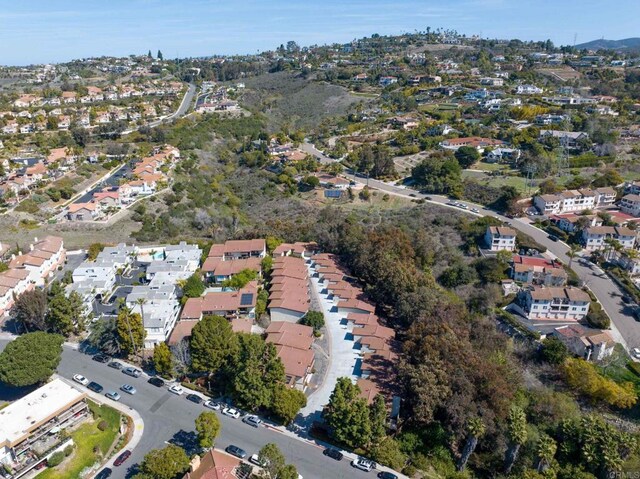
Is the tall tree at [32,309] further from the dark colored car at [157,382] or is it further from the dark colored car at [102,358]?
the dark colored car at [157,382]

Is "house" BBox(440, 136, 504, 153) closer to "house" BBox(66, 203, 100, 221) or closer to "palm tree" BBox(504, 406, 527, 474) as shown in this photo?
"house" BBox(66, 203, 100, 221)

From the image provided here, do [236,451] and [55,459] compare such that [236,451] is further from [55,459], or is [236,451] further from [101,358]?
[101,358]

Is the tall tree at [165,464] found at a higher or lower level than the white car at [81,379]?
higher

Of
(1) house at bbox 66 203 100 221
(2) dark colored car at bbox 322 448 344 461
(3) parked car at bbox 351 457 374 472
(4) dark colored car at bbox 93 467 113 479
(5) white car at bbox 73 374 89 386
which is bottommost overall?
(3) parked car at bbox 351 457 374 472

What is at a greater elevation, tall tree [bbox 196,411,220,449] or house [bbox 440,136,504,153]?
house [bbox 440,136,504,153]

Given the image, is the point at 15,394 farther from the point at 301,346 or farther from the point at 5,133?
the point at 5,133

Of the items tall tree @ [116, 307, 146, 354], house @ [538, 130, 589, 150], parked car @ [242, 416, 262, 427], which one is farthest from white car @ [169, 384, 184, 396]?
house @ [538, 130, 589, 150]

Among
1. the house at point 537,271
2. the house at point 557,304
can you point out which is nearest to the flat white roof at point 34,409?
the house at point 557,304
